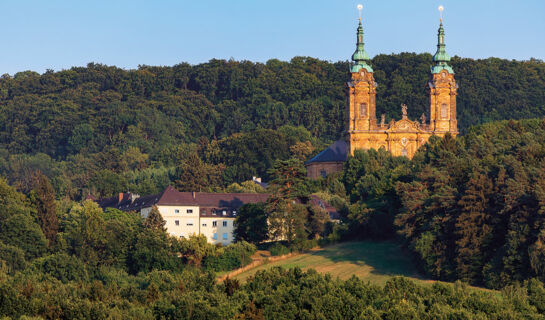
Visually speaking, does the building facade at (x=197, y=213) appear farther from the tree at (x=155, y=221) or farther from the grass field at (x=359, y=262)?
the grass field at (x=359, y=262)

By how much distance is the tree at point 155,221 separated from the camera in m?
102

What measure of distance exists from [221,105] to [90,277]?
95333 mm

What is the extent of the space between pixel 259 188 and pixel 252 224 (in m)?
26.5

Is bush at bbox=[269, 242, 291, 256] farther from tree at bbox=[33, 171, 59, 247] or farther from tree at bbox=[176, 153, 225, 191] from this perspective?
tree at bbox=[176, 153, 225, 191]

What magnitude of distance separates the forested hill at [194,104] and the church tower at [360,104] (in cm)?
2755

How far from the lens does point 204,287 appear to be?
71.9 meters

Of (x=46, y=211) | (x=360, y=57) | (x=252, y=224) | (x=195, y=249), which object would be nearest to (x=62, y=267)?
(x=195, y=249)

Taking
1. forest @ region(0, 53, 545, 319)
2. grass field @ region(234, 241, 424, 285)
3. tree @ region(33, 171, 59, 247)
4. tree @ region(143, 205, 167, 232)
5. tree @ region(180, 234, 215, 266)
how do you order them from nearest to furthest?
1. forest @ region(0, 53, 545, 319)
2. grass field @ region(234, 241, 424, 285)
3. tree @ region(180, 234, 215, 266)
4. tree @ region(143, 205, 167, 232)
5. tree @ region(33, 171, 59, 247)

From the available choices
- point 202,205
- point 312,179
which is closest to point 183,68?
point 312,179

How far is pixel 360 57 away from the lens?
127 metres

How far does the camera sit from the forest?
67.2 m

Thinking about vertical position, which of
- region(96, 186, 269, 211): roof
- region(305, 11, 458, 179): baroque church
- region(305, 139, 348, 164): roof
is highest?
region(305, 11, 458, 179): baroque church

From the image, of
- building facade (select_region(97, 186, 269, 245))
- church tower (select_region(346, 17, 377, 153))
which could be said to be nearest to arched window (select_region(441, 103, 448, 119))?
church tower (select_region(346, 17, 377, 153))

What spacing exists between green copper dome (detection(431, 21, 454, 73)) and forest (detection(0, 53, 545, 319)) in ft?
48.2
